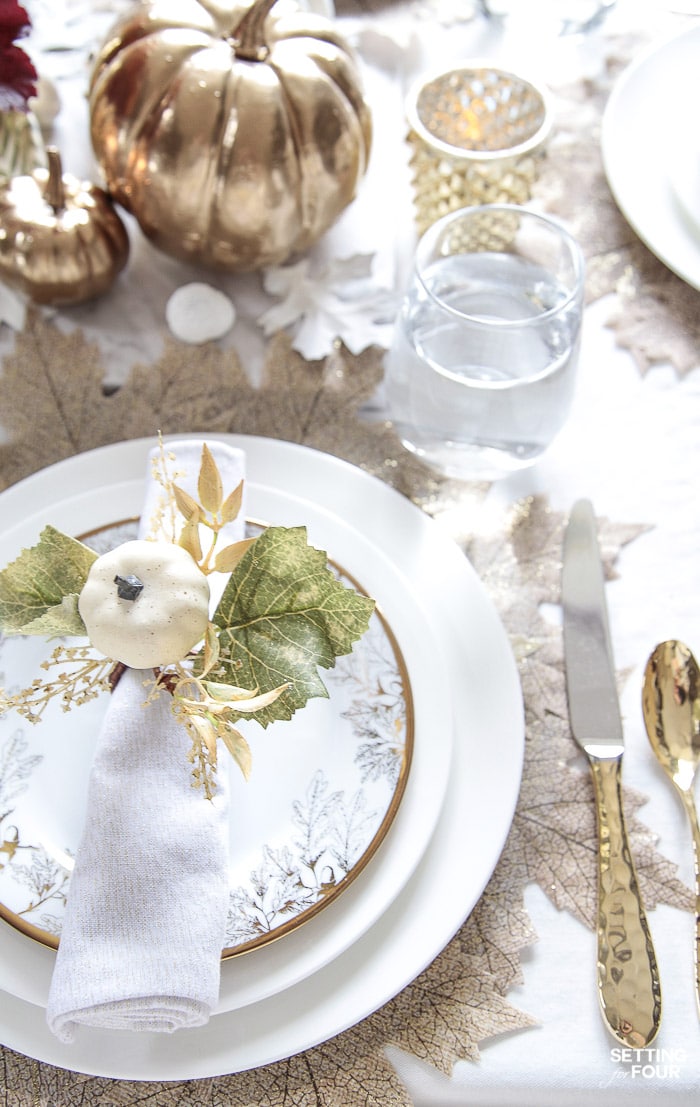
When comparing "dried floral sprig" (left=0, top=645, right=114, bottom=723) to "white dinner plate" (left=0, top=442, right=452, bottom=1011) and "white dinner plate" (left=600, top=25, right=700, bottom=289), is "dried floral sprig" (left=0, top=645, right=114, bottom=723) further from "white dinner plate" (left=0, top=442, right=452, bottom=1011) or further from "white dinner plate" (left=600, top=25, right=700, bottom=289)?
"white dinner plate" (left=600, top=25, right=700, bottom=289)

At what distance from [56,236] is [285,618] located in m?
0.39

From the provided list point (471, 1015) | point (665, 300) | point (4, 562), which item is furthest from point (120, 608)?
point (665, 300)

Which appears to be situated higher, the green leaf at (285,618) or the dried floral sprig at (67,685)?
the green leaf at (285,618)

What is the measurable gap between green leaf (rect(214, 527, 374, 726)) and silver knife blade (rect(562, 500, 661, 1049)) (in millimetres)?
187

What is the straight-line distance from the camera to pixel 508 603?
2.15ft

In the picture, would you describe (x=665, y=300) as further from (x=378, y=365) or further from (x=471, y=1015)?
(x=471, y=1015)

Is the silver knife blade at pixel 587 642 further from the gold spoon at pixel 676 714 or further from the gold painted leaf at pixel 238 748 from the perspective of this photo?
the gold painted leaf at pixel 238 748

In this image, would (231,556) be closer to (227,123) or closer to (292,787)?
(292,787)

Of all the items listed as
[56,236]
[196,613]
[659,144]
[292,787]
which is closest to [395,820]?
[292,787]

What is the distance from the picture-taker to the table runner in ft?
1.61

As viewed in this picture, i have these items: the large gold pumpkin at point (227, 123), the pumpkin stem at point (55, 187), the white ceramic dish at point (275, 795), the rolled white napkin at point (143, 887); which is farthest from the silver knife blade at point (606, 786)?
the pumpkin stem at point (55, 187)

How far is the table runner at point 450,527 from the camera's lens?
1.61ft

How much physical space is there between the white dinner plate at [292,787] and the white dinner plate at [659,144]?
398 mm

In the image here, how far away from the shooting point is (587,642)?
24.8 inches
